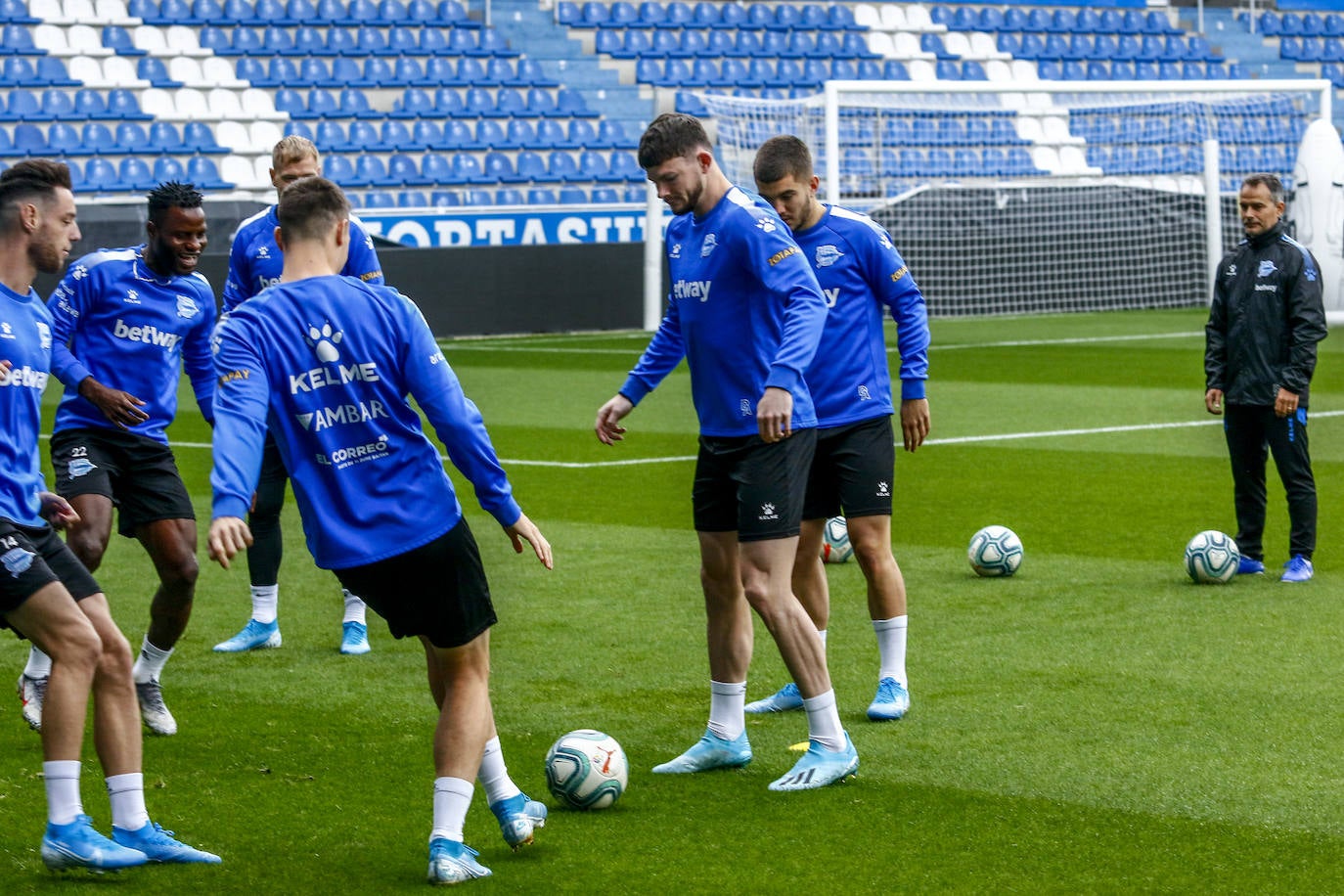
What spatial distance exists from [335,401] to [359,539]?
13.8 inches

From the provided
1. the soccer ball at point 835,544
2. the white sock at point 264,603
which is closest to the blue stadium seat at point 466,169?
the soccer ball at point 835,544

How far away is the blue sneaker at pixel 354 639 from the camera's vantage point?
7.71 metres

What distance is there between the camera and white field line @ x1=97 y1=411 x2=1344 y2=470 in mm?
13359

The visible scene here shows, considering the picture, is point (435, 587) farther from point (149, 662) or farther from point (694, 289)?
point (149, 662)

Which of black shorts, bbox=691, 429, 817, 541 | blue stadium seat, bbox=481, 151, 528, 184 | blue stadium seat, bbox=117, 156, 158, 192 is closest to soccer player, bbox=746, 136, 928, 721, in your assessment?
black shorts, bbox=691, 429, 817, 541

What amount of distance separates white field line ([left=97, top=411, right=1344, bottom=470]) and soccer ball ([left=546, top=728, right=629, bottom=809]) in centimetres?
777

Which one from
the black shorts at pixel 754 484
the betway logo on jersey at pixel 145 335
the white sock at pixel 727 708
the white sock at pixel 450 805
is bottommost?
the white sock at pixel 727 708

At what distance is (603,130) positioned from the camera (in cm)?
2845

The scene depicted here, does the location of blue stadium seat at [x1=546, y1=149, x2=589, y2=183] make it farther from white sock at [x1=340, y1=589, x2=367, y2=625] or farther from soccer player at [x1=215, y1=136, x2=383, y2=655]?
white sock at [x1=340, y1=589, x2=367, y2=625]

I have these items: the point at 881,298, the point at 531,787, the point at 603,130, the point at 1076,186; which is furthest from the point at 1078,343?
the point at 531,787

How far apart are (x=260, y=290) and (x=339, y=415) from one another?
3.17 meters


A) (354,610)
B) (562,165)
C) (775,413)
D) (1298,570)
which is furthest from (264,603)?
(562,165)

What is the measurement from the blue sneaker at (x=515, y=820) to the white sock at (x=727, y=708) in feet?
3.05

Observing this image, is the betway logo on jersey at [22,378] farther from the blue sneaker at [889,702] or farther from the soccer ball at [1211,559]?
the soccer ball at [1211,559]
